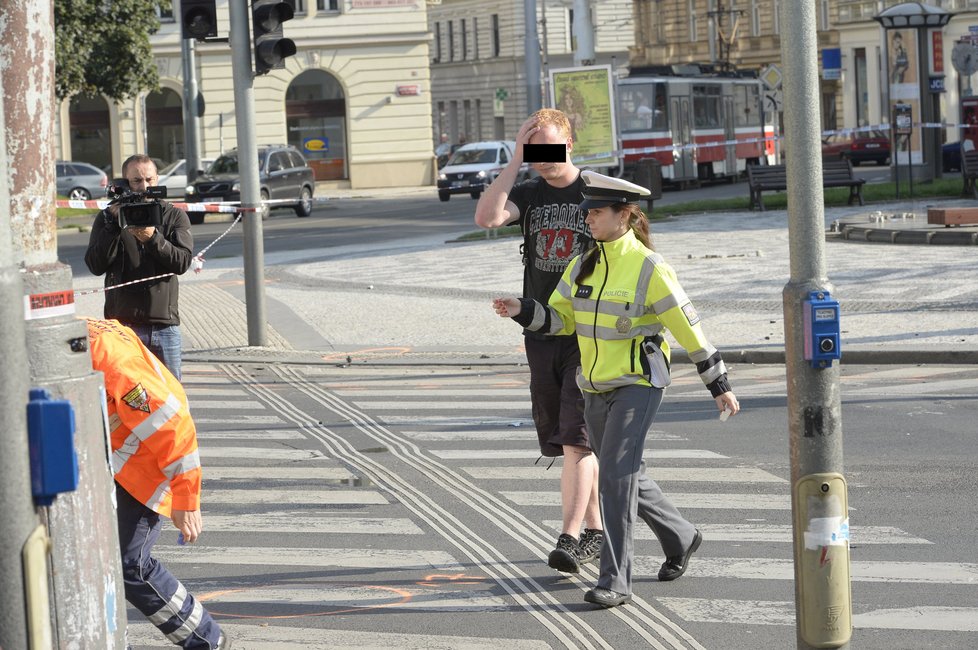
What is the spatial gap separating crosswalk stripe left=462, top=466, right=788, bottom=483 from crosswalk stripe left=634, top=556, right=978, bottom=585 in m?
1.69

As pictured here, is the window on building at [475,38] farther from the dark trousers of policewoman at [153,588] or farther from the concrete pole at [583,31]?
→ the dark trousers of policewoman at [153,588]

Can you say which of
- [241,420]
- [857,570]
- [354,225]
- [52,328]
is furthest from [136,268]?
[354,225]

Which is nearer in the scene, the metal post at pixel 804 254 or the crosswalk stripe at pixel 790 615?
the metal post at pixel 804 254

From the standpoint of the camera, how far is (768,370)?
12.9 metres

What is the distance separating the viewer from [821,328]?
469 centimetres

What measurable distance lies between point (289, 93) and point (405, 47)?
4.20 meters

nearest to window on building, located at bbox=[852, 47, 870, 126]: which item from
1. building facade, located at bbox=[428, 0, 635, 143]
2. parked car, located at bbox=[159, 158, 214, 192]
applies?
building facade, located at bbox=[428, 0, 635, 143]

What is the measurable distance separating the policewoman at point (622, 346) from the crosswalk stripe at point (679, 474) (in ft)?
7.76

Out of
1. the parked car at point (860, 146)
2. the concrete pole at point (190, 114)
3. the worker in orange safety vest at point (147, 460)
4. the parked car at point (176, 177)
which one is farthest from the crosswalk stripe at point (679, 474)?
the parked car at point (860, 146)

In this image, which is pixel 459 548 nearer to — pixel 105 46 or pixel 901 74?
pixel 901 74

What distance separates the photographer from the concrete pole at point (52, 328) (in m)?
3.50

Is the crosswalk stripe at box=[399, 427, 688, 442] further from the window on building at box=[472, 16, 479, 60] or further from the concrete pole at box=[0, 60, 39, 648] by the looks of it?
the window on building at box=[472, 16, 479, 60]

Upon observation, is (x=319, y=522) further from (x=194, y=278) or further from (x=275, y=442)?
(x=194, y=278)

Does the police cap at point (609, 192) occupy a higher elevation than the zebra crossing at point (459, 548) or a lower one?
higher
